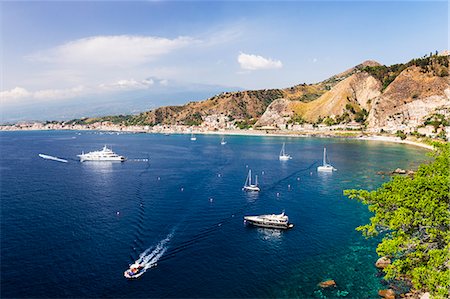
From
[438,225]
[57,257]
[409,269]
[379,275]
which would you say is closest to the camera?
[438,225]

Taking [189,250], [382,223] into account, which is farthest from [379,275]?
[189,250]

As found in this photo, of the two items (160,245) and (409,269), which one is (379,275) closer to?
(409,269)

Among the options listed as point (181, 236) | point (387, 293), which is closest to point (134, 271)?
point (181, 236)

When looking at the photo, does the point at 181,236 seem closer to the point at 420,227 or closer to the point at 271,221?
the point at 271,221

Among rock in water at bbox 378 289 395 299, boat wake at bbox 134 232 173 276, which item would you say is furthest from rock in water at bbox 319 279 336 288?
boat wake at bbox 134 232 173 276

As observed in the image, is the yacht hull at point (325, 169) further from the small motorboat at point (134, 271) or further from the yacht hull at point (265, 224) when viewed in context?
the small motorboat at point (134, 271)

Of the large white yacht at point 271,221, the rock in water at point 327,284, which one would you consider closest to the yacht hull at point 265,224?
the large white yacht at point 271,221
